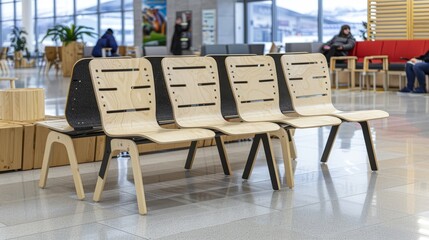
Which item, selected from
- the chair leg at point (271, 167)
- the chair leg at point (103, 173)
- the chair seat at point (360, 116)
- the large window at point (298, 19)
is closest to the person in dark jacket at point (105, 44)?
the large window at point (298, 19)

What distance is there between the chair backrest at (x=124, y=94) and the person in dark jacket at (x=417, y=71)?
9525mm

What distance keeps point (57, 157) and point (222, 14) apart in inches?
695

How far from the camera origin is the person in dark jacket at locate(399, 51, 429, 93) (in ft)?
43.2

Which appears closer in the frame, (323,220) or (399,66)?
(323,220)

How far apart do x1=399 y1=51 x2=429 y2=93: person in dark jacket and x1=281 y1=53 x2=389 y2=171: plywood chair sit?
805cm

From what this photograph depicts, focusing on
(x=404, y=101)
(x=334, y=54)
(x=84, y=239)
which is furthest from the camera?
(x=334, y=54)

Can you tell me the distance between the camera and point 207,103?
195 inches

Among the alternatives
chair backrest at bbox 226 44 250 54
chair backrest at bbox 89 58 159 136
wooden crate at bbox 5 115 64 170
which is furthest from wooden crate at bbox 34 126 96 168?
chair backrest at bbox 226 44 250 54

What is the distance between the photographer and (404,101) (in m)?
11.7

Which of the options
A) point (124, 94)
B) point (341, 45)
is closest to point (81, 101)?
point (124, 94)

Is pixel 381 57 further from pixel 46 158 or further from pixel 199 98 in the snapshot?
pixel 46 158

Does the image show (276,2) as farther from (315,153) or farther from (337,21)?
(315,153)

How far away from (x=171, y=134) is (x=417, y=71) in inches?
390

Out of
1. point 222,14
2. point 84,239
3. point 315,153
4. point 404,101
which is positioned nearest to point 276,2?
point 222,14
